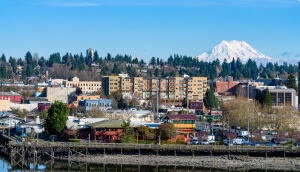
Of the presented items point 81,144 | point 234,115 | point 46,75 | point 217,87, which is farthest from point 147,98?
point 46,75

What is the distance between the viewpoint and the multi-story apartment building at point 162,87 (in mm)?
120500

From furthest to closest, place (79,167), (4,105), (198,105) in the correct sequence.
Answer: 1. (198,105)
2. (4,105)
3. (79,167)

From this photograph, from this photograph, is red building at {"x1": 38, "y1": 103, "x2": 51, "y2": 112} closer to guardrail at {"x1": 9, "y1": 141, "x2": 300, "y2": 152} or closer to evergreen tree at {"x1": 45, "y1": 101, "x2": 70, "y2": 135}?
evergreen tree at {"x1": 45, "y1": 101, "x2": 70, "y2": 135}

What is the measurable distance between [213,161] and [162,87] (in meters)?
74.5

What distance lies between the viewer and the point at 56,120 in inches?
2306

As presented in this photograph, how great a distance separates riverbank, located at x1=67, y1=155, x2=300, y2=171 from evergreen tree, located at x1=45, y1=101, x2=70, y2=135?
9.68 metres

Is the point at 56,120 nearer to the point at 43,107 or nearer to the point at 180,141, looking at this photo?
the point at 180,141

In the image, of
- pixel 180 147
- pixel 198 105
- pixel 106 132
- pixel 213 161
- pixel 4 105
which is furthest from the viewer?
pixel 198 105

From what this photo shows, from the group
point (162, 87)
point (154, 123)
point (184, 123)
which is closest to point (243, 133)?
point (184, 123)

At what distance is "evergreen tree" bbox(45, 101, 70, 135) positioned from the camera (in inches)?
2303

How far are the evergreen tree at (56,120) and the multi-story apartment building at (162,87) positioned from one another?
59148 millimetres

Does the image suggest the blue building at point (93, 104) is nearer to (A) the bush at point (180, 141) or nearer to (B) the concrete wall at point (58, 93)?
(B) the concrete wall at point (58, 93)

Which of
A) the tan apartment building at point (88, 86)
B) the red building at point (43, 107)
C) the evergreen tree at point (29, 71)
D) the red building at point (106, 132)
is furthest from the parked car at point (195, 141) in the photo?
the evergreen tree at point (29, 71)

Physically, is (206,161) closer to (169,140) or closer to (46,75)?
(169,140)
